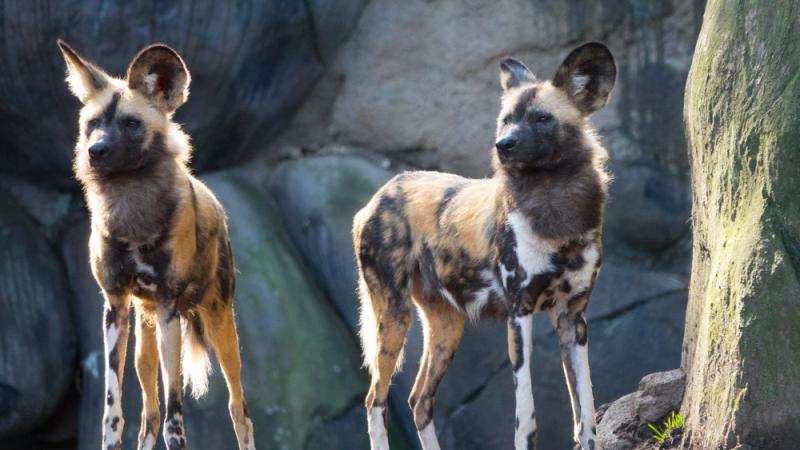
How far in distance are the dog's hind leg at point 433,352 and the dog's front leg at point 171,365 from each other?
0.98 meters

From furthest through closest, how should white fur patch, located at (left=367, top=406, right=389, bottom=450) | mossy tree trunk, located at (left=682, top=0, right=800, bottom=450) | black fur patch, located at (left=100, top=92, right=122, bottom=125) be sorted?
white fur patch, located at (left=367, top=406, right=389, bottom=450) < black fur patch, located at (left=100, top=92, right=122, bottom=125) < mossy tree trunk, located at (left=682, top=0, right=800, bottom=450)

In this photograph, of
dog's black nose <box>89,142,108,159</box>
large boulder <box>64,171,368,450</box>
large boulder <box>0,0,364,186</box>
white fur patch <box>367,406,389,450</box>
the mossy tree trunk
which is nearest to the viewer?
the mossy tree trunk

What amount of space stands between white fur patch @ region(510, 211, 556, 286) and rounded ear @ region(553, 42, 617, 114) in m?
0.50

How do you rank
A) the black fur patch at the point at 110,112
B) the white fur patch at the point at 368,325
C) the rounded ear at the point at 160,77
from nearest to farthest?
Answer: the black fur patch at the point at 110,112
the rounded ear at the point at 160,77
the white fur patch at the point at 368,325

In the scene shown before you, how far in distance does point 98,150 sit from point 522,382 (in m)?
1.71

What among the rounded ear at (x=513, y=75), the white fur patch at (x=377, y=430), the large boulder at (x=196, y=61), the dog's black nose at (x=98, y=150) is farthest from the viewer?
the large boulder at (x=196, y=61)

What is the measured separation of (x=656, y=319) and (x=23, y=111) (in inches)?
145

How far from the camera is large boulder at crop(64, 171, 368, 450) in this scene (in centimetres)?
609

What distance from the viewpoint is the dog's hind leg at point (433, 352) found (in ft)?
14.9

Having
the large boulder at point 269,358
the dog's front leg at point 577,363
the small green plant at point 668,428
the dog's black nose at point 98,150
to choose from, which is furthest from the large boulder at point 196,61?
the small green plant at point 668,428

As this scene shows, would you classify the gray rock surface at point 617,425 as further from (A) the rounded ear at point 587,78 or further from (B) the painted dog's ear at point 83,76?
(B) the painted dog's ear at point 83,76

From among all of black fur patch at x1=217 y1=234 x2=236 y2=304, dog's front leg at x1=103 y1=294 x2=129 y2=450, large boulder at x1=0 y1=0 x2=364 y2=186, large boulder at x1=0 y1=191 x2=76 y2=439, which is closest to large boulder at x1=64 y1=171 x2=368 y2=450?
large boulder at x1=0 y1=191 x2=76 y2=439

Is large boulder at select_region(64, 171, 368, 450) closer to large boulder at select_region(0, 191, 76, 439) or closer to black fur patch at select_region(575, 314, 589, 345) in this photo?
large boulder at select_region(0, 191, 76, 439)

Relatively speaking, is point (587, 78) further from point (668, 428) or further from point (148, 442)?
point (148, 442)
